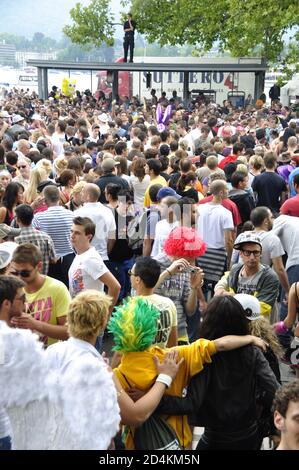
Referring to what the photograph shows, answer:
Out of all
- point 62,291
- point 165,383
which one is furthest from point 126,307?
point 62,291

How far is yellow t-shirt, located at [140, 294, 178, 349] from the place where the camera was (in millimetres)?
4790

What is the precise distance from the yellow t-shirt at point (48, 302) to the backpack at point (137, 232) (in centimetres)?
315

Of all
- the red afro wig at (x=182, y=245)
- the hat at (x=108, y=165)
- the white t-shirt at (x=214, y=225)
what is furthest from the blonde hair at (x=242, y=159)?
the red afro wig at (x=182, y=245)

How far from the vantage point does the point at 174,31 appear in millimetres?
37531

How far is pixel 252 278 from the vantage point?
5918 mm

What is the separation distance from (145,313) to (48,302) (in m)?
1.43

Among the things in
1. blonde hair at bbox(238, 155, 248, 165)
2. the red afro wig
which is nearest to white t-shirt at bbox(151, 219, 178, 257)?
the red afro wig

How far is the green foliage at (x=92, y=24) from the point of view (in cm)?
4225

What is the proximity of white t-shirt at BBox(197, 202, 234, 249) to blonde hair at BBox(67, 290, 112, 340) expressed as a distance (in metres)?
4.29

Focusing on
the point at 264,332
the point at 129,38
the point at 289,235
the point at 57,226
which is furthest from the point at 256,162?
the point at 129,38

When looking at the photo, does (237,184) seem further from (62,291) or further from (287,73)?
(287,73)

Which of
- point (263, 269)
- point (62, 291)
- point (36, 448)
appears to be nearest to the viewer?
point (36, 448)

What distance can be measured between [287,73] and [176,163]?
20.2m

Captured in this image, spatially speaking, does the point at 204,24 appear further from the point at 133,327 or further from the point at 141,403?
the point at 141,403
